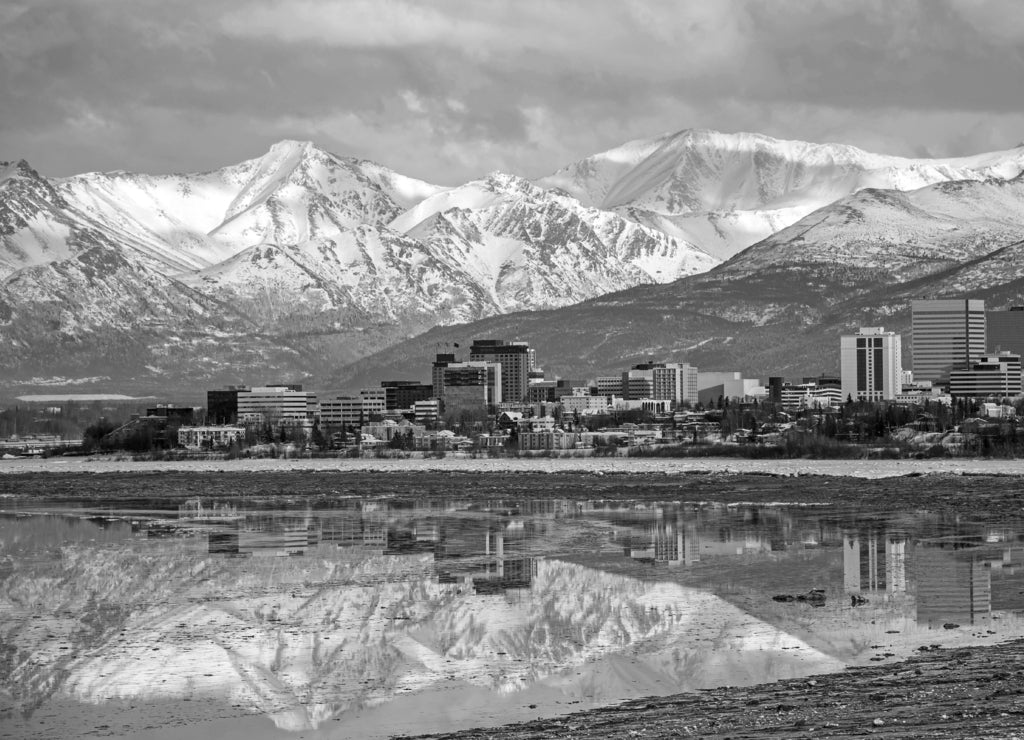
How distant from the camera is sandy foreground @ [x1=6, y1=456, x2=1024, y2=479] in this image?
4628 inches

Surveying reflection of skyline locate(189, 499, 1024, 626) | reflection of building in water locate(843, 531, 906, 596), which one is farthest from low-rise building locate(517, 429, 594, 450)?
reflection of building in water locate(843, 531, 906, 596)

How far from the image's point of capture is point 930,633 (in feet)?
134

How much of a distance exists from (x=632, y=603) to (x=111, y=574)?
1771cm

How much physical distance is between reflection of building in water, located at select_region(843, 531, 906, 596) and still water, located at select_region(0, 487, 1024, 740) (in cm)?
14

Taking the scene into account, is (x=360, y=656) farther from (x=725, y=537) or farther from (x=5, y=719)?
(x=725, y=537)

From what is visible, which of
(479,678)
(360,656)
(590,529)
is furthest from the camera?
(590,529)

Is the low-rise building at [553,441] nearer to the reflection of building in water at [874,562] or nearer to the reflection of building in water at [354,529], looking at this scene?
the reflection of building in water at [354,529]

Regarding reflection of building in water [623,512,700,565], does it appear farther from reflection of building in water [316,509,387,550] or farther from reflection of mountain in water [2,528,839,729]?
reflection of building in water [316,509,387,550]

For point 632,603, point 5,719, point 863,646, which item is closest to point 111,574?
point 632,603

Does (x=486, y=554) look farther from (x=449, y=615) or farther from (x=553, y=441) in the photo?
(x=553, y=441)

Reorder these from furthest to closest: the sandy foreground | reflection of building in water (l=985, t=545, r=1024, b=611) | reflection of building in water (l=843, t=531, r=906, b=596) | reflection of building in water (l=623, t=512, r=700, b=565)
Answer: the sandy foreground
reflection of building in water (l=623, t=512, r=700, b=565)
reflection of building in water (l=843, t=531, r=906, b=596)
reflection of building in water (l=985, t=545, r=1024, b=611)

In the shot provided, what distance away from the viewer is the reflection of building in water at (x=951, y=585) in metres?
43.6

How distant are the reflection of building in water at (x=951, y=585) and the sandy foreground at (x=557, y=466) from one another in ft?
171

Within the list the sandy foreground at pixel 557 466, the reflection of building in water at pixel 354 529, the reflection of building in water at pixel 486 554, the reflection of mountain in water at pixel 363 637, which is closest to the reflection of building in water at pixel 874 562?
the reflection of mountain in water at pixel 363 637
